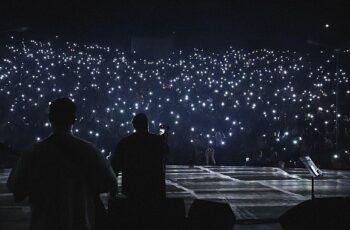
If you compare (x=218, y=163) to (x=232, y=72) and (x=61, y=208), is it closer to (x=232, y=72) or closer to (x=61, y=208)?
(x=232, y=72)

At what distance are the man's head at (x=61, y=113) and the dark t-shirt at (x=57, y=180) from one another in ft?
0.37

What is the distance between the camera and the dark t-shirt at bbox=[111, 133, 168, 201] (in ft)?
19.1

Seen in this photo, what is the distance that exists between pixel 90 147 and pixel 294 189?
11.2 metres

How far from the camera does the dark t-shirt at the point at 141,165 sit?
5.82 metres

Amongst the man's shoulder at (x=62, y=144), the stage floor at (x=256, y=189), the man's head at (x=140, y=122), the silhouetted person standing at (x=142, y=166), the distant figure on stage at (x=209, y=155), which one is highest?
the man's head at (x=140, y=122)

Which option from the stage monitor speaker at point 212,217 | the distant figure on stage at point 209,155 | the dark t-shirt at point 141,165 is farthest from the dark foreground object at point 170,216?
the distant figure on stage at point 209,155

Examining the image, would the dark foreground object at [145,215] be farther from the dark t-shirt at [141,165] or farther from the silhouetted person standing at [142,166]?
the dark t-shirt at [141,165]

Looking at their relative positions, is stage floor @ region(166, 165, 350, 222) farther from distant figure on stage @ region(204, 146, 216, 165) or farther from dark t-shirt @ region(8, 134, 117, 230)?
dark t-shirt @ region(8, 134, 117, 230)

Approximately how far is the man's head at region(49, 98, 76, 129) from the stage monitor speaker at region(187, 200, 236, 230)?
291cm

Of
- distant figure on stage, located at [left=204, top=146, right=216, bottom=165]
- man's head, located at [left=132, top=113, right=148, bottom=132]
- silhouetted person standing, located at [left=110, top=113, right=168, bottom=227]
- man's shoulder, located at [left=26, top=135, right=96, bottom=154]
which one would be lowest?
distant figure on stage, located at [left=204, top=146, right=216, bottom=165]

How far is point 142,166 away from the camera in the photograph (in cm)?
586

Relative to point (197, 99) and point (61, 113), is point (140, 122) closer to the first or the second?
point (61, 113)

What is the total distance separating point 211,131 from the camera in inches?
973

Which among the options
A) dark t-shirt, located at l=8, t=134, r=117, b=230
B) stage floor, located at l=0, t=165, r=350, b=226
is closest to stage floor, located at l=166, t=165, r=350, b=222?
stage floor, located at l=0, t=165, r=350, b=226
